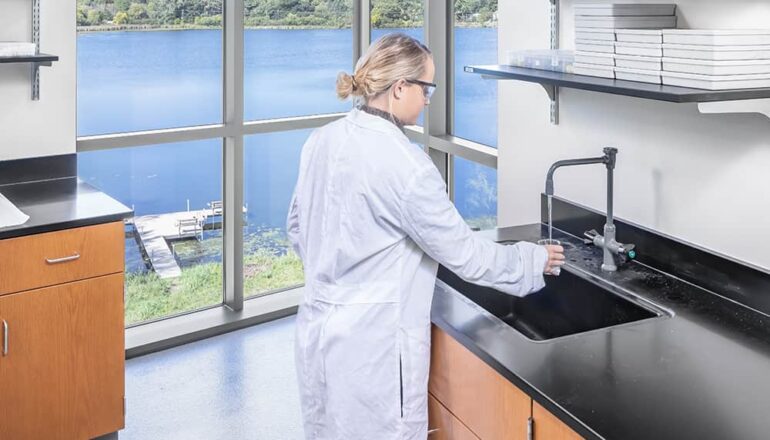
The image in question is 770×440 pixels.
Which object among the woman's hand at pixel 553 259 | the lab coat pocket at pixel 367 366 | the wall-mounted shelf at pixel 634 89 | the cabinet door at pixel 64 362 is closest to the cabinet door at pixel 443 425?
the lab coat pocket at pixel 367 366

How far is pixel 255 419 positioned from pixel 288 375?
39 centimetres

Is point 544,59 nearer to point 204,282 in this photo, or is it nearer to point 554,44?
point 554,44

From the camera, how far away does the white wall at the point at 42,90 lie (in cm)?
295

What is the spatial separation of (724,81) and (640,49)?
0.26 meters

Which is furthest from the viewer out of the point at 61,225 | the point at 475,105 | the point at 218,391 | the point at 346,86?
the point at 475,105

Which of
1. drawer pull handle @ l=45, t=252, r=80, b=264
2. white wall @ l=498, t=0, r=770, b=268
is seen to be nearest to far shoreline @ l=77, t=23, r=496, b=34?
white wall @ l=498, t=0, r=770, b=268

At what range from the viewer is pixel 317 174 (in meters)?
1.90

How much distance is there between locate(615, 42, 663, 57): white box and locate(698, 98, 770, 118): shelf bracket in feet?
0.64

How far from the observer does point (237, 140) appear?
3.85m

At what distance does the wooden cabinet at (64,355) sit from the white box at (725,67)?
6.19 ft

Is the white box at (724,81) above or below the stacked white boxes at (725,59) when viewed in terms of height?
below

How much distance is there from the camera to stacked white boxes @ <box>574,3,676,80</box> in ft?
6.38

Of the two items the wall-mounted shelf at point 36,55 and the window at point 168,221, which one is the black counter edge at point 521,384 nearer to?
the wall-mounted shelf at point 36,55

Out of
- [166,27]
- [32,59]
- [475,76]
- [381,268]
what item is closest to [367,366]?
[381,268]
